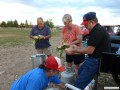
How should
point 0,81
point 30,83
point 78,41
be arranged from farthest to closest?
point 0,81 → point 78,41 → point 30,83

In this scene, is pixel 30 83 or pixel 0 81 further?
pixel 0 81

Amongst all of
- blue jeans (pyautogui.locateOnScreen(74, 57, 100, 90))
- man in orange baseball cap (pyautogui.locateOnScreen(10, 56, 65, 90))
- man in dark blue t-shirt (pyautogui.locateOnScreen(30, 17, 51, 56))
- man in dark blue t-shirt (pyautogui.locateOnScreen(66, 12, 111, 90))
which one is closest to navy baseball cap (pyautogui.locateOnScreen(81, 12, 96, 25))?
man in dark blue t-shirt (pyautogui.locateOnScreen(66, 12, 111, 90))

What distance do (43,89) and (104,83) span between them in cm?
371

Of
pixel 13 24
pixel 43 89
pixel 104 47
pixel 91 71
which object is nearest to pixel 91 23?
pixel 104 47

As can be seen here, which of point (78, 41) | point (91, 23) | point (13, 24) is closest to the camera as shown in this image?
point (91, 23)

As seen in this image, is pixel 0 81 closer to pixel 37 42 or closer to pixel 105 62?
pixel 37 42

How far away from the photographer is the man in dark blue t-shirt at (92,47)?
592 centimetres

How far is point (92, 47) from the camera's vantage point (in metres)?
5.96

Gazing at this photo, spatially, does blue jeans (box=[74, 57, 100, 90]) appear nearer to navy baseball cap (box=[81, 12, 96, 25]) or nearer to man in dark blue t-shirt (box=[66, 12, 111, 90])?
man in dark blue t-shirt (box=[66, 12, 111, 90])

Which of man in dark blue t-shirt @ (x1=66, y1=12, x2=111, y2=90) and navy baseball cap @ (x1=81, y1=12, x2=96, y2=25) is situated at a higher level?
navy baseball cap @ (x1=81, y1=12, x2=96, y2=25)

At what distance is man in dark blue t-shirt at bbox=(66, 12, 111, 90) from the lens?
233 inches

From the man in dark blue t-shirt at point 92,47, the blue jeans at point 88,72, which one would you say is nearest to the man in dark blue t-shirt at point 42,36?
the man in dark blue t-shirt at point 92,47

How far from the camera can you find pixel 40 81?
15.5 feet

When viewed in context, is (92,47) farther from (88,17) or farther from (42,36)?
(42,36)
